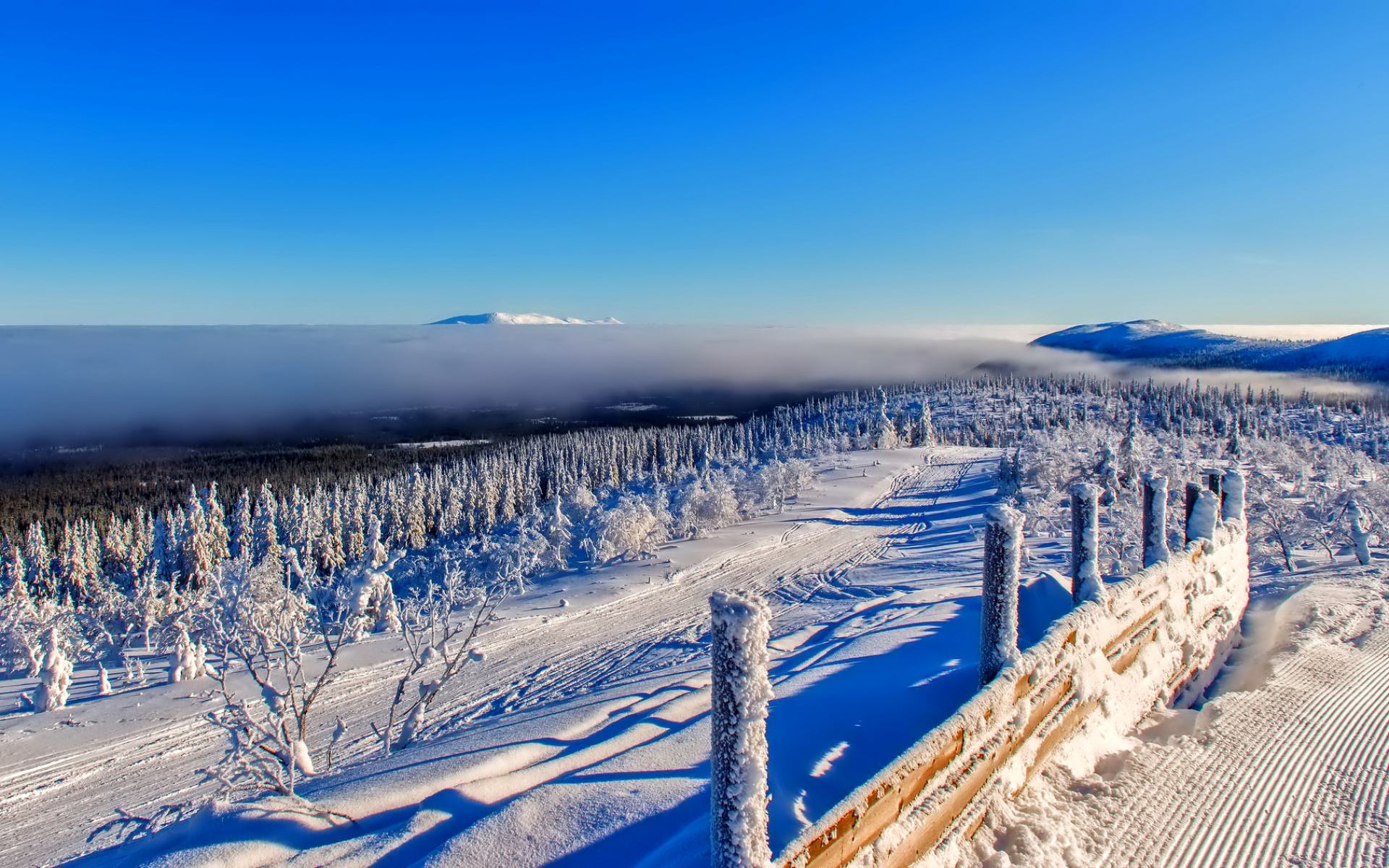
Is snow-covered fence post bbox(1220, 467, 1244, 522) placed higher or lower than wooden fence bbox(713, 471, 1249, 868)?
higher

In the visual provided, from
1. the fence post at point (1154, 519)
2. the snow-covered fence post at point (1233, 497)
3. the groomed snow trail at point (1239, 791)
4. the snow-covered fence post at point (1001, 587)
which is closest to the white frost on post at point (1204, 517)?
the fence post at point (1154, 519)

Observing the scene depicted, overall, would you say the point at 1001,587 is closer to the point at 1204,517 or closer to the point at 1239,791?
the point at 1239,791

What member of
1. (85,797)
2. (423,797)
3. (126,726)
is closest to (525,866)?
(423,797)

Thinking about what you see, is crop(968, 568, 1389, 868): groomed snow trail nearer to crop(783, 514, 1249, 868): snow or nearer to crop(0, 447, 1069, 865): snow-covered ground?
crop(783, 514, 1249, 868): snow

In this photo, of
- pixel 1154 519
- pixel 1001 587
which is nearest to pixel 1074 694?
pixel 1001 587

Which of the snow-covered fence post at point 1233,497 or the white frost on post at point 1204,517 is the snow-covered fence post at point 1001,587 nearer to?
the white frost on post at point 1204,517

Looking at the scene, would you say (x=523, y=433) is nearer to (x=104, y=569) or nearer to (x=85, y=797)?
(x=104, y=569)

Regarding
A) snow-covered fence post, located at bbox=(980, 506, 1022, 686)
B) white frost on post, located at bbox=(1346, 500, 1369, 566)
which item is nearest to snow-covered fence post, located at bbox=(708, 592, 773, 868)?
snow-covered fence post, located at bbox=(980, 506, 1022, 686)
